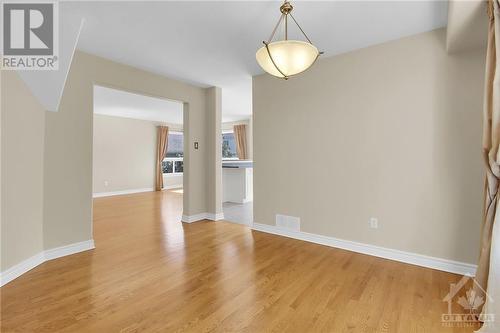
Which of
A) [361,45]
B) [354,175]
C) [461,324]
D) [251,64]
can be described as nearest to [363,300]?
[461,324]

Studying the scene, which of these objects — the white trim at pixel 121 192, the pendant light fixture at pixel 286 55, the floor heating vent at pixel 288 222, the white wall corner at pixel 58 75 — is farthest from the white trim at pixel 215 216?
the white trim at pixel 121 192

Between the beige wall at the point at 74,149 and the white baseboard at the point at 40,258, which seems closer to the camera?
the white baseboard at the point at 40,258

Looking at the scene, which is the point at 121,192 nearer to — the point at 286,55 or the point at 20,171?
the point at 20,171

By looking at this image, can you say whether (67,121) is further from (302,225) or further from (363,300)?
(363,300)

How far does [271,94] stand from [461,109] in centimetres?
224

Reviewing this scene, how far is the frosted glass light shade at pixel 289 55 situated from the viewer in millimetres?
1644

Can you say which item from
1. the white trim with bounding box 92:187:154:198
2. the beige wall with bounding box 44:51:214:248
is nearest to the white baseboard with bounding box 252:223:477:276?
the beige wall with bounding box 44:51:214:248

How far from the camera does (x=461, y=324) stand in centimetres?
165

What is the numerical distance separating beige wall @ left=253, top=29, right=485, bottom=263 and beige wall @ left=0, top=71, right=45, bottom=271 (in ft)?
9.20

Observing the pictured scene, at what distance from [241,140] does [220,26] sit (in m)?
6.11

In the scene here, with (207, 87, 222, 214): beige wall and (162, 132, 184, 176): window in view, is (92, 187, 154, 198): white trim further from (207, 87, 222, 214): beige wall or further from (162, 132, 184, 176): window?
(207, 87, 222, 214): beige wall

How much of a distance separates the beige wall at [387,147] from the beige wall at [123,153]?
226 inches

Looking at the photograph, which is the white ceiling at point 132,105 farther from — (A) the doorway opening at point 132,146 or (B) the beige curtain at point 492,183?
(B) the beige curtain at point 492,183

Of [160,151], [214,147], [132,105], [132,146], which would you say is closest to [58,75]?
[214,147]
